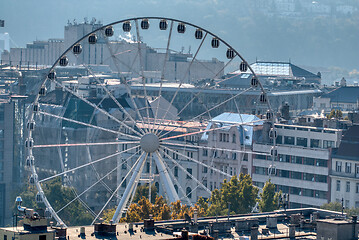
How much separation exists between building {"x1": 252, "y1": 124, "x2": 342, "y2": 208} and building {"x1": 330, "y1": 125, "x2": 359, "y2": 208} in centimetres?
68

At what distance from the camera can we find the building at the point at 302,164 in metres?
128

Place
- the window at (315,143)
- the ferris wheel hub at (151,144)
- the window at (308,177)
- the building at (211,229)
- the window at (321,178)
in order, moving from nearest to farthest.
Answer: the building at (211,229) < the ferris wheel hub at (151,144) < the window at (321,178) < the window at (308,177) < the window at (315,143)

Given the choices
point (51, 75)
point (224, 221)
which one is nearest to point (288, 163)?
point (51, 75)

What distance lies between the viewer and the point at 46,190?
15375 cm

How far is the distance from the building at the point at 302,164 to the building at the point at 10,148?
48.6 m

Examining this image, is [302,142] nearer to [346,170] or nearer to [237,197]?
[346,170]

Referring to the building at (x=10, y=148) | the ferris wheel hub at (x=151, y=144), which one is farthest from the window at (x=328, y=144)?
the building at (x=10, y=148)

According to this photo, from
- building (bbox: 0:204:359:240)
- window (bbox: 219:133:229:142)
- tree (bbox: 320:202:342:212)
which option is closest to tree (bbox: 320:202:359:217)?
tree (bbox: 320:202:342:212)

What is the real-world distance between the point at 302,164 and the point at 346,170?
15.1ft

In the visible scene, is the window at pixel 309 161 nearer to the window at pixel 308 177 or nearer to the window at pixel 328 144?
the window at pixel 308 177

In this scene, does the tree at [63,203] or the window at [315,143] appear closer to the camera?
the window at [315,143]

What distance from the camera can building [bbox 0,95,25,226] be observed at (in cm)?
17625

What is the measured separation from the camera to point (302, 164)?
130 m

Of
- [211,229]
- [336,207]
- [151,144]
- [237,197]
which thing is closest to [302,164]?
[336,207]
